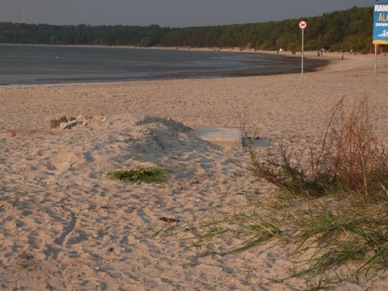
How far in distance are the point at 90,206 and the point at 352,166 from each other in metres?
2.37

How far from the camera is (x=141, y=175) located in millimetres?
6719

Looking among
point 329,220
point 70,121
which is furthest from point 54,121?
point 329,220

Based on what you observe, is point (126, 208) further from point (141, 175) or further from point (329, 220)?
point (329, 220)

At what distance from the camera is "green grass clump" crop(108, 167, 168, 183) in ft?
21.8

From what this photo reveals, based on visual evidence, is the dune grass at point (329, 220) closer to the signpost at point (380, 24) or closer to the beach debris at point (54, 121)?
the beach debris at point (54, 121)

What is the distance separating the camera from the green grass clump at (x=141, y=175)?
6633mm

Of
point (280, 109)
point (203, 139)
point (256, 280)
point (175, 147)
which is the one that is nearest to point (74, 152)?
point (175, 147)

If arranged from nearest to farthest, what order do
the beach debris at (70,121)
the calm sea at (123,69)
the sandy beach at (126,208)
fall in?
the sandy beach at (126,208), the beach debris at (70,121), the calm sea at (123,69)

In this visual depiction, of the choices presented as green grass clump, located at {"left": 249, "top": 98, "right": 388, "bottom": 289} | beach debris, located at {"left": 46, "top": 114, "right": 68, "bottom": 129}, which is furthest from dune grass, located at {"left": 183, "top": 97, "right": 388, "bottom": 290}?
beach debris, located at {"left": 46, "top": 114, "right": 68, "bottom": 129}

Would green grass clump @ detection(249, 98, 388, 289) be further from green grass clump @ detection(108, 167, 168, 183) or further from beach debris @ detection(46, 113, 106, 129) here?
beach debris @ detection(46, 113, 106, 129)

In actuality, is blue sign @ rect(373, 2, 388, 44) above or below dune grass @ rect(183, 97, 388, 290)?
above

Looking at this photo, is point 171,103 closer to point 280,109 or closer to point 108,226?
point 280,109

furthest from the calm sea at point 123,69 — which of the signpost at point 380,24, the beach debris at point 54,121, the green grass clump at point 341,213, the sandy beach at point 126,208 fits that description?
the green grass clump at point 341,213

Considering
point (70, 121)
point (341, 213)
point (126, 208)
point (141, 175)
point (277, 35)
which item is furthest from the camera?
point (277, 35)
